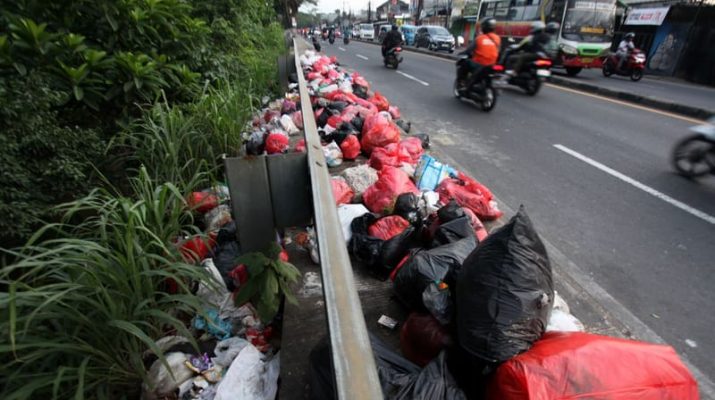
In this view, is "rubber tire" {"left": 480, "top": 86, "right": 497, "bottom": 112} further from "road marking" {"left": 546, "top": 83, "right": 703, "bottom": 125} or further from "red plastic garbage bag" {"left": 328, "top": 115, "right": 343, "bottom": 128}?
"red plastic garbage bag" {"left": 328, "top": 115, "right": 343, "bottom": 128}

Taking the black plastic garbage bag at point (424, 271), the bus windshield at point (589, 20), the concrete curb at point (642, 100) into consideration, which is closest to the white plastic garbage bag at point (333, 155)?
the black plastic garbage bag at point (424, 271)

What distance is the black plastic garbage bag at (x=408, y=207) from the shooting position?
2.74 meters

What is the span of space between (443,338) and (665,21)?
20.2 metres

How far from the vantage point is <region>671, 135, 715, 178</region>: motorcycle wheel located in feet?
13.9

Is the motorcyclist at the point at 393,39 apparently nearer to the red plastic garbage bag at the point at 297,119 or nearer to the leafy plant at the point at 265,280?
the red plastic garbage bag at the point at 297,119

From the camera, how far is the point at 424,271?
1948 mm

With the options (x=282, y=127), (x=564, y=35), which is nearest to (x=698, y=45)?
(x=564, y=35)

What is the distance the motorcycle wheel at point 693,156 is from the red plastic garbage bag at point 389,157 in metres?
3.27

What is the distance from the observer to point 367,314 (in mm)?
2055

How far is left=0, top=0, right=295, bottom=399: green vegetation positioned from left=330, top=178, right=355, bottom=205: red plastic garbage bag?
0.99m

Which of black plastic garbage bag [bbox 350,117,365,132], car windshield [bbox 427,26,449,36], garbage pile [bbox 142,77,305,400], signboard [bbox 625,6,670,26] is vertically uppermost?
signboard [bbox 625,6,670,26]

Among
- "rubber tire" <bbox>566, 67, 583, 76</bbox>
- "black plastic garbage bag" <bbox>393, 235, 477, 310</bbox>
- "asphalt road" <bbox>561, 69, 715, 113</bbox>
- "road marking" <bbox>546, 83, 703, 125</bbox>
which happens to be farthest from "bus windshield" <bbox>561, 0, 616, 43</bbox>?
"black plastic garbage bag" <bbox>393, 235, 477, 310</bbox>

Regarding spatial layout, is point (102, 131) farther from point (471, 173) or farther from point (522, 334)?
point (471, 173)

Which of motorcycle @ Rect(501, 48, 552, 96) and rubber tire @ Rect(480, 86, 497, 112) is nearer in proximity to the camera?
rubber tire @ Rect(480, 86, 497, 112)
